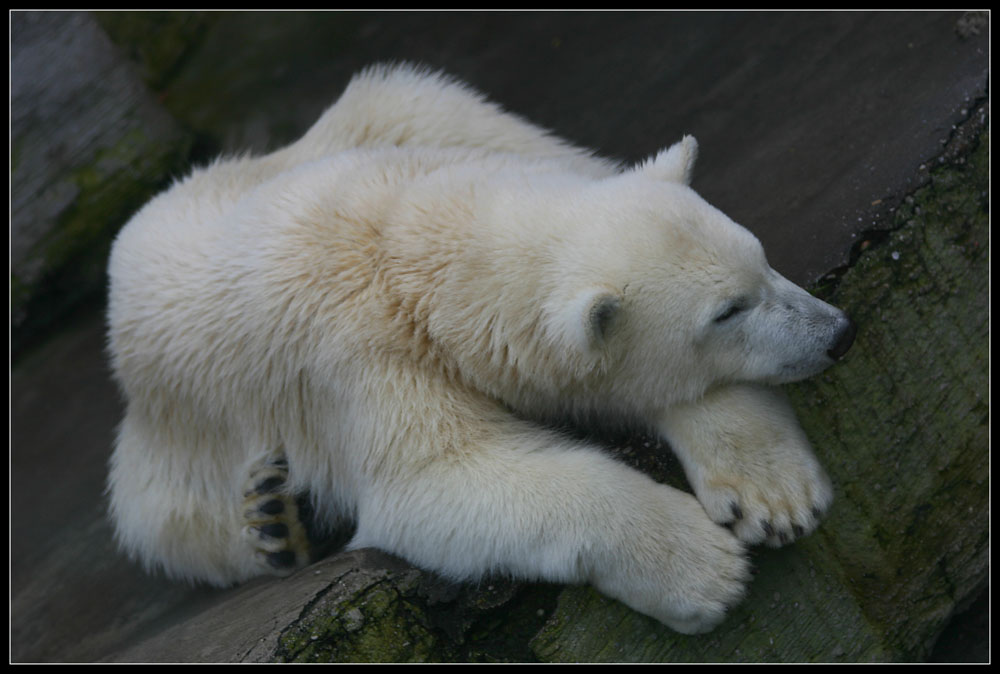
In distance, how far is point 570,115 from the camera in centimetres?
474

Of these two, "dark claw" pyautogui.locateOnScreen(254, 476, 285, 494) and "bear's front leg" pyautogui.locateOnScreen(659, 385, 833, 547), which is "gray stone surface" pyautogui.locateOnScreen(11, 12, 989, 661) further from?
"bear's front leg" pyautogui.locateOnScreen(659, 385, 833, 547)

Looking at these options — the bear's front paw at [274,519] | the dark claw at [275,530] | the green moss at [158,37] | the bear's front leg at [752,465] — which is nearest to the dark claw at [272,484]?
the bear's front paw at [274,519]

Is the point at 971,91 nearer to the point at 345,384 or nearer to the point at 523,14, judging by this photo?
the point at 345,384

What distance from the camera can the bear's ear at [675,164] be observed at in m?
2.58

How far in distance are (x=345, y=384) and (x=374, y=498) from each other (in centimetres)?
33

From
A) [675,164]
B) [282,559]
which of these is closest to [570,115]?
[675,164]

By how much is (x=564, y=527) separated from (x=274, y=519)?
1.13 meters

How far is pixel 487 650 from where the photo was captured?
7.56ft

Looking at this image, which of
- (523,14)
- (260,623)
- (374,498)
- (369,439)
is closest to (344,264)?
(369,439)

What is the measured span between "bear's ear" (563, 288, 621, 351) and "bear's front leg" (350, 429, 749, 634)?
12.6 inches

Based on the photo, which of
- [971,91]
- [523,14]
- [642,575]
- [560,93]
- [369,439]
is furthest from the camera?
[523,14]

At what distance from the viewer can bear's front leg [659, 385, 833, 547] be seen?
2238mm

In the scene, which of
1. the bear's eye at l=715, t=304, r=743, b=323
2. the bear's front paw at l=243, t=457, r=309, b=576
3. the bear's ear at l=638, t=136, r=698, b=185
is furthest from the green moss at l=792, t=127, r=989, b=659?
the bear's front paw at l=243, t=457, r=309, b=576

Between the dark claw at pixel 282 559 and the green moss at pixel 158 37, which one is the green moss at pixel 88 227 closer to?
the green moss at pixel 158 37
